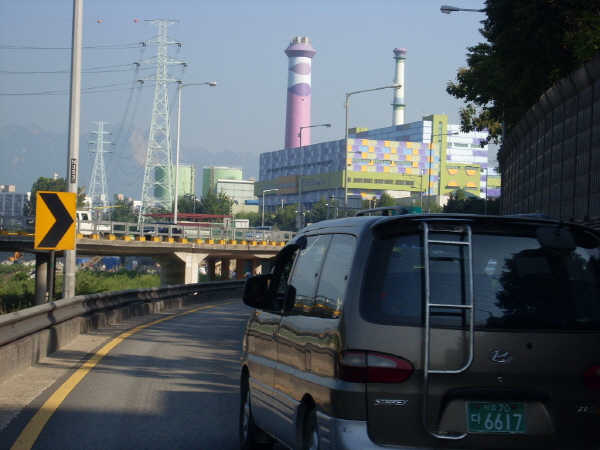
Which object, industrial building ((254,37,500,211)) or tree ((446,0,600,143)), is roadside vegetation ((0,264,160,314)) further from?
industrial building ((254,37,500,211))

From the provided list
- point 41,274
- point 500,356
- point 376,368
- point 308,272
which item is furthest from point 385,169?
point 376,368

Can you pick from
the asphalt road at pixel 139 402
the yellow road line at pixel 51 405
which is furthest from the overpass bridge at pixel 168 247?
the yellow road line at pixel 51 405

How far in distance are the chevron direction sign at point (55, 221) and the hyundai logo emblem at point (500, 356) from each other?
446 inches

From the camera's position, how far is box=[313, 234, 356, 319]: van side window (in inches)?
184

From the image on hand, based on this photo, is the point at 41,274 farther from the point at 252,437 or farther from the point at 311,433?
the point at 311,433

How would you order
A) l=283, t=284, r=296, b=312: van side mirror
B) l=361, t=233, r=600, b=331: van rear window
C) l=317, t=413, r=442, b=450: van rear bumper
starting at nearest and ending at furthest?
1. l=317, t=413, r=442, b=450: van rear bumper
2. l=361, t=233, r=600, b=331: van rear window
3. l=283, t=284, r=296, b=312: van side mirror

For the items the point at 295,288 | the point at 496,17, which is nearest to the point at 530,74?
the point at 496,17

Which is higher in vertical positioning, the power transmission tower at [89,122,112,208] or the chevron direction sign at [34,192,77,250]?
the power transmission tower at [89,122,112,208]

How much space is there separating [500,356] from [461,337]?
224 mm

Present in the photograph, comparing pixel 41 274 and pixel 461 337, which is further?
pixel 41 274

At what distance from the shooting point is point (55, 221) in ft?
48.4

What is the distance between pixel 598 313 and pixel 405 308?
42.2 inches

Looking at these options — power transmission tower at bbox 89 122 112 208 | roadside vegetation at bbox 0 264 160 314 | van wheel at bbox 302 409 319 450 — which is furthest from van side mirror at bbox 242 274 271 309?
power transmission tower at bbox 89 122 112 208

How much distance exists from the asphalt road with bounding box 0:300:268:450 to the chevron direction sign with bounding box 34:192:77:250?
72.6 inches
